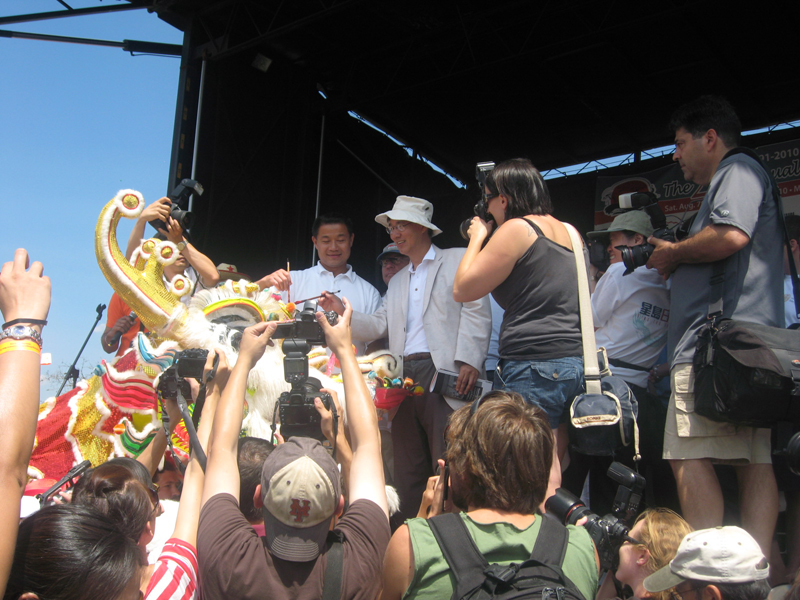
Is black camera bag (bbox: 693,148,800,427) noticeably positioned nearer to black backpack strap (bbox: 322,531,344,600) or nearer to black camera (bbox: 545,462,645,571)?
black camera (bbox: 545,462,645,571)

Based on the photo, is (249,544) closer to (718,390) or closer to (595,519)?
(595,519)

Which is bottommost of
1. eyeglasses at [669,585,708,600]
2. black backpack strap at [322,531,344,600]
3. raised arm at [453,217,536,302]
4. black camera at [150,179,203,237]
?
eyeglasses at [669,585,708,600]

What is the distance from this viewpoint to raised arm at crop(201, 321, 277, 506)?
1631 mm

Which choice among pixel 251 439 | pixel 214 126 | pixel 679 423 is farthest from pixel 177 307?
pixel 214 126

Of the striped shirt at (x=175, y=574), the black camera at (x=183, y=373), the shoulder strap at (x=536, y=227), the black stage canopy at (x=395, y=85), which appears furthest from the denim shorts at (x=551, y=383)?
the black stage canopy at (x=395, y=85)

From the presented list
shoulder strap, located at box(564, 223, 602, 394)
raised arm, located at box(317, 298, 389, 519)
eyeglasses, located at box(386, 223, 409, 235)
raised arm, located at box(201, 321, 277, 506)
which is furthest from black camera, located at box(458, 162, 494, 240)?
raised arm, located at box(201, 321, 277, 506)

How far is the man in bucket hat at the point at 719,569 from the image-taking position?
62.7 inches

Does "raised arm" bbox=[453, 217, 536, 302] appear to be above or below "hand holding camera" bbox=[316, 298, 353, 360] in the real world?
above

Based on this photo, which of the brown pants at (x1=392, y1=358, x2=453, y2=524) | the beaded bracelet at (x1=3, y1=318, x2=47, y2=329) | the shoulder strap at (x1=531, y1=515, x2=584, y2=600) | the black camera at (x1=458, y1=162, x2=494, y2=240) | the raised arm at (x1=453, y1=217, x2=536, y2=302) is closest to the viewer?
the beaded bracelet at (x1=3, y1=318, x2=47, y2=329)

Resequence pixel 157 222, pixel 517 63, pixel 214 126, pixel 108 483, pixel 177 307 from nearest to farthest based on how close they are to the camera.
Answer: pixel 108 483 → pixel 177 307 → pixel 157 222 → pixel 214 126 → pixel 517 63

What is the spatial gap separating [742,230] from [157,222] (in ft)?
7.91

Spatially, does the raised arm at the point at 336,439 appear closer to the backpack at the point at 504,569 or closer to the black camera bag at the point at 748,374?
the backpack at the point at 504,569

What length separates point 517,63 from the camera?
6410 millimetres

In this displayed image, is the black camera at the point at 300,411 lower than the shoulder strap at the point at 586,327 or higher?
lower
